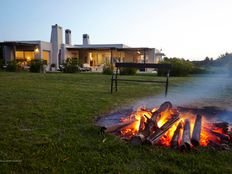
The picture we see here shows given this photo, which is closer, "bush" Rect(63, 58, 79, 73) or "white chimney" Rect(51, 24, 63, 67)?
"bush" Rect(63, 58, 79, 73)

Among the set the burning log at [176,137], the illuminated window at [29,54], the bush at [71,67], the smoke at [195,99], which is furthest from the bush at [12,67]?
the burning log at [176,137]

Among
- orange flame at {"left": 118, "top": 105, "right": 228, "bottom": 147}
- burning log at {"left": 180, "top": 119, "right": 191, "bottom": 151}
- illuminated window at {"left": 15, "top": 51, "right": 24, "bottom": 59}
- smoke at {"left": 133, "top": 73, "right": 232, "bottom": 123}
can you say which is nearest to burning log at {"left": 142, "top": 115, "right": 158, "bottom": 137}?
orange flame at {"left": 118, "top": 105, "right": 228, "bottom": 147}

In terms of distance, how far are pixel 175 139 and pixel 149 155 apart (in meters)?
0.55

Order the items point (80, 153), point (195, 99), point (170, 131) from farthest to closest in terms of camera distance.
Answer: point (195, 99) < point (170, 131) < point (80, 153)

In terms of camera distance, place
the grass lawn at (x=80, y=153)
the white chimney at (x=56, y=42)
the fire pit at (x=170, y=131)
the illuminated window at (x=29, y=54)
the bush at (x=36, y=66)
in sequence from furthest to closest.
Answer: the illuminated window at (x=29, y=54), the white chimney at (x=56, y=42), the bush at (x=36, y=66), the fire pit at (x=170, y=131), the grass lawn at (x=80, y=153)

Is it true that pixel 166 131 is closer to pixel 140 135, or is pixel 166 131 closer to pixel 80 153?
pixel 140 135

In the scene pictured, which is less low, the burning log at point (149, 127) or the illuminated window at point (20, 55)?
the illuminated window at point (20, 55)

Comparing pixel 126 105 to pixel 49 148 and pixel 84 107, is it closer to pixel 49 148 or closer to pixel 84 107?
pixel 84 107

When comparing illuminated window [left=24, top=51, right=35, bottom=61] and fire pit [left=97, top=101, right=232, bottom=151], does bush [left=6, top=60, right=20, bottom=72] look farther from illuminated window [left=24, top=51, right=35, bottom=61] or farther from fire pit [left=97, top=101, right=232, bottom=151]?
fire pit [left=97, top=101, right=232, bottom=151]

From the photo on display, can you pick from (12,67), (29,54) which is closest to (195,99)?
(12,67)

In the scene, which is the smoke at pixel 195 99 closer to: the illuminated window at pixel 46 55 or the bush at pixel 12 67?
the bush at pixel 12 67

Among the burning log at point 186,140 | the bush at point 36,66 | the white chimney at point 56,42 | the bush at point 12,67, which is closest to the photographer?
the burning log at point 186,140

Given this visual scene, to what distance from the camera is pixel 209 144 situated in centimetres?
318

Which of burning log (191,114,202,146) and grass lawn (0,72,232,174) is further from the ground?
burning log (191,114,202,146)
